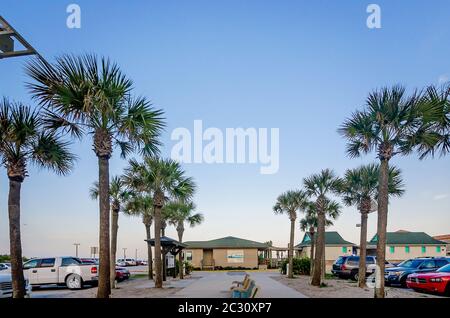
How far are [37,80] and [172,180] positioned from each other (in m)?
11.3

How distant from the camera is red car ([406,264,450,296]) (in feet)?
→ 49.2

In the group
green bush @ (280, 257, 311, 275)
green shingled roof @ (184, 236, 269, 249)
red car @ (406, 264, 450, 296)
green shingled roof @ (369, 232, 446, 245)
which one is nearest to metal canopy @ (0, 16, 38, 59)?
red car @ (406, 264, 450, 296)

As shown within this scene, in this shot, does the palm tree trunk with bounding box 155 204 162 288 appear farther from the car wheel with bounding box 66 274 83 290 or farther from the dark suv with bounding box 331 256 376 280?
the dark suv with bounding box 331 256 376 280

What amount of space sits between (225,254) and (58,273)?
2897 cm

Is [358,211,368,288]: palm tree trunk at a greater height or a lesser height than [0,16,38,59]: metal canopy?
lesser

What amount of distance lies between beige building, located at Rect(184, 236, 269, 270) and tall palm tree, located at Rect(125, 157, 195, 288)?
24552 mm

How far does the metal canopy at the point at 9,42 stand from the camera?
7.28 metres

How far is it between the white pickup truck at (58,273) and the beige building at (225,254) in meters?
26.6

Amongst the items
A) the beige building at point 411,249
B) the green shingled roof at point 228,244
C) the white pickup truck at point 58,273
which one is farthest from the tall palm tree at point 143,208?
the beige building at point 411,249

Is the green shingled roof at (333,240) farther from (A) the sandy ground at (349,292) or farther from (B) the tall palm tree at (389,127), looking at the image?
(B) the tall palm tree at (389,127)
